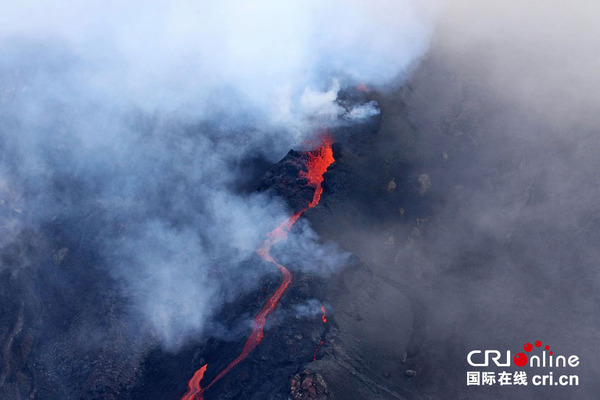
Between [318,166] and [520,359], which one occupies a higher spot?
[318,166]

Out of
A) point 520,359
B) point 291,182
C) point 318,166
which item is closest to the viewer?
point 520,359

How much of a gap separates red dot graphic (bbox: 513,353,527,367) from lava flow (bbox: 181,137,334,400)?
738 inches

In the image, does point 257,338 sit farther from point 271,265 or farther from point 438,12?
point 438,12

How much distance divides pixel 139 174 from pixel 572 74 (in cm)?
4737

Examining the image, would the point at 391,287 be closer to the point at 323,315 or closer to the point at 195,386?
the point at 323,315

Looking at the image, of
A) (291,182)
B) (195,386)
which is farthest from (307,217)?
(195,386)

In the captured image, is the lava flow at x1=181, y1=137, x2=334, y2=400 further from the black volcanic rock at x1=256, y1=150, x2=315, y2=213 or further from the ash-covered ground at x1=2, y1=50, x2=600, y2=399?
the ash-covered ground at x1=2, y1=50, x2=600, y2=399

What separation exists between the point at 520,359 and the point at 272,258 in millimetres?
21673

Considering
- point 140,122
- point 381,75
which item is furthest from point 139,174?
point 381,75

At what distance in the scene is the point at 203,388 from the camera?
41.9m

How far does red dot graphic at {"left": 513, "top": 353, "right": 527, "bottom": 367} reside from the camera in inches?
1661

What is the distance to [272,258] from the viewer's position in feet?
160

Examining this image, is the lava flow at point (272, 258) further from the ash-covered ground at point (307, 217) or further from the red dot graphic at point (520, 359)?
the red dot graphic at point (520, 359)

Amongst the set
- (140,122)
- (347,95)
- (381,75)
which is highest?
(381,75)
